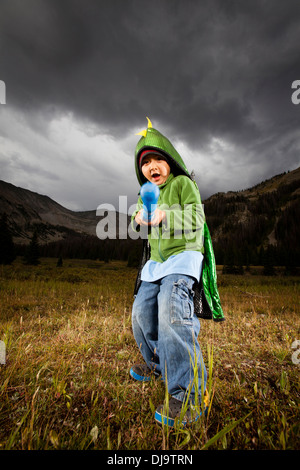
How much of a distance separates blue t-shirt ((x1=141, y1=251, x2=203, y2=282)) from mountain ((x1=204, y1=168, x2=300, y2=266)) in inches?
2578

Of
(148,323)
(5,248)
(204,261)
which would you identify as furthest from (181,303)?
(5,248)

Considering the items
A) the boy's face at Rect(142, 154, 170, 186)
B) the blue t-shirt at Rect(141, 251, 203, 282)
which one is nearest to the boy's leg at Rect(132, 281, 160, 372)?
the blue t-shirt at Rect(141, 251, 203, 282)

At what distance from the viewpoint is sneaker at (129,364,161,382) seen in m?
2.24

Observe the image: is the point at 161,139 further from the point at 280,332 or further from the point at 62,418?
the point at 280,332

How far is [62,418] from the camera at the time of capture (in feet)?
5.32

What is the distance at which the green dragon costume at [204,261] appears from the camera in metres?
2.44

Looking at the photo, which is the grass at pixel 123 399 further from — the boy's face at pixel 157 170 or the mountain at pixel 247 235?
the mountain at pixel 247 235

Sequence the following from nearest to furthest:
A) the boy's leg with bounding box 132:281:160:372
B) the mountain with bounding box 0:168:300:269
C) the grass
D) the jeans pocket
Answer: the grass, the jeans pocket, the boy's leg with bounding box 132:281:160:372, the mountain with bounding box 0:168:300:269

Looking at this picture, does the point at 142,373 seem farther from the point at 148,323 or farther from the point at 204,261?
the point at 204,261

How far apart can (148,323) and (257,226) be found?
142463mm

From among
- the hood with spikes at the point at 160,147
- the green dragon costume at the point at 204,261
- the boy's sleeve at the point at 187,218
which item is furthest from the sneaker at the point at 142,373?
the hood with spikes at the point at 160,147

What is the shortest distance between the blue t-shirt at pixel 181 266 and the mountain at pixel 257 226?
65.5m

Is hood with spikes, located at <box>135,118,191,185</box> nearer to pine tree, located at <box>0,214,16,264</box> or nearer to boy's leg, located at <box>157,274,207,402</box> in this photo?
boy's leg, located at <box>157,274,207,402</box>
